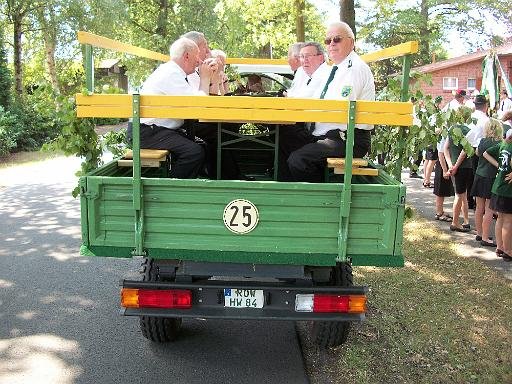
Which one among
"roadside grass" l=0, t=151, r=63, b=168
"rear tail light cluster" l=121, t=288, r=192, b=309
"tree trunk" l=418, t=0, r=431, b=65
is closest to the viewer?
"rear tail light cluster" l=121, t=288, r=192, b=309

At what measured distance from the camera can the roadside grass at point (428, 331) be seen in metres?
3.95

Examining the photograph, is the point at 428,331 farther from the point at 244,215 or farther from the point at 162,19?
the point at 162,19

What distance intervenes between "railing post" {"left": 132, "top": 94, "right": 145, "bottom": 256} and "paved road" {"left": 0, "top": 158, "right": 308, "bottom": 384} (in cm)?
107

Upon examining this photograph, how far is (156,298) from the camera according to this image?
12.1 feet

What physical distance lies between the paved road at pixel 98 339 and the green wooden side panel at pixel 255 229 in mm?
992

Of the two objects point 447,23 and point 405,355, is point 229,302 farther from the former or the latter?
point 447,23

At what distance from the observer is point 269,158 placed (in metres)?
5.95

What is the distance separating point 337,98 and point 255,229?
146cm

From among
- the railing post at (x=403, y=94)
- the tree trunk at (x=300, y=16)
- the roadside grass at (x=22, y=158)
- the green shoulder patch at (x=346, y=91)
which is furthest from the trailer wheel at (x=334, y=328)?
the roadside grass at (x=22, y=158)

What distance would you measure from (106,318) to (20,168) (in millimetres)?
Answer: 10565

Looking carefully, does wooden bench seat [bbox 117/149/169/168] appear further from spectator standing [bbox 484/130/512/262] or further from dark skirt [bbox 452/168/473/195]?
dark skirt [bbox 452/168/473/195]

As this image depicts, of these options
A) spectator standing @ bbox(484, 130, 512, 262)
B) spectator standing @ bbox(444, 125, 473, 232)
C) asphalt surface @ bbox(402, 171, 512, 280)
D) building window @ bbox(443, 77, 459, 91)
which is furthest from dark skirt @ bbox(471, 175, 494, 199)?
building window @ bbox(443, 77, 459, 91)

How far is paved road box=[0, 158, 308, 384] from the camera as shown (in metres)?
3.92

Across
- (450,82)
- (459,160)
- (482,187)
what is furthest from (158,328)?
(450,82)
